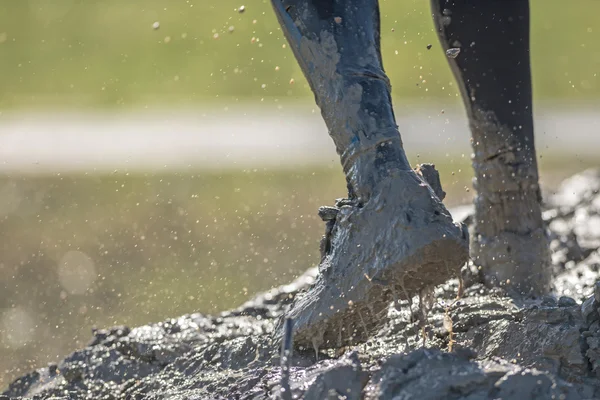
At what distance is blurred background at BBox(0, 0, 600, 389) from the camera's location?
4.50 metres

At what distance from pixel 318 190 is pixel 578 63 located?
19.8ft

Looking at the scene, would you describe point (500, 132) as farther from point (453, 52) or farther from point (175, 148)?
point (175, 148)

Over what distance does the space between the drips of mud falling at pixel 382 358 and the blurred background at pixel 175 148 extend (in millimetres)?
577

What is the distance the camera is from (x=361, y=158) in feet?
8.04

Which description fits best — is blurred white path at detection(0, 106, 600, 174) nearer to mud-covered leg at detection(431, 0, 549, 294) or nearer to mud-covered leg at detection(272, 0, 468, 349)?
mud-covered leg at detection(431, 0, 549, 294)

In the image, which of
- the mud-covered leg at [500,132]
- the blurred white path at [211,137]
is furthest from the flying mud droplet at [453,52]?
the blurred white path at [211,137]

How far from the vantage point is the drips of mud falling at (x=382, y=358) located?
203 cm

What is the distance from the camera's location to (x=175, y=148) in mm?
7973

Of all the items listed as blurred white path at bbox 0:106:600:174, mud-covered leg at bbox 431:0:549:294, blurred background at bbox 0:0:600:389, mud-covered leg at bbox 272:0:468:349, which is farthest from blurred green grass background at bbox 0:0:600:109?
mud-covered leg at bbox 272:0:468:349

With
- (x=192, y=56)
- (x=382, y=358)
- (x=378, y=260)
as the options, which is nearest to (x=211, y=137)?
(x=192, y=56)

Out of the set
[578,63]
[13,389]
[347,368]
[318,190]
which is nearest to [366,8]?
[347,368]

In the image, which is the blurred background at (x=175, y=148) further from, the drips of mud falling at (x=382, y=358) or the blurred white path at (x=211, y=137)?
the drips of mud falling at (x=382, y=358)

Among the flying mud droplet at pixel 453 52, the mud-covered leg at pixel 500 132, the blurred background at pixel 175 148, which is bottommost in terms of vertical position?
the mud-covered leg at pixel 500 132

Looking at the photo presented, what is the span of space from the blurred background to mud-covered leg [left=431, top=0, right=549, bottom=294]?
68cm
